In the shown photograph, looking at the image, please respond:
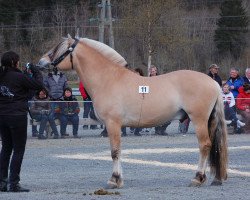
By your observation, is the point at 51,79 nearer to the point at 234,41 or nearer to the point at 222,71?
the point at 222,71

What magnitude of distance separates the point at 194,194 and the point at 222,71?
163 feet

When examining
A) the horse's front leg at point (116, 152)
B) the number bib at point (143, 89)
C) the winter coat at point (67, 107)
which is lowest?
the winter coat at point (67, 107)

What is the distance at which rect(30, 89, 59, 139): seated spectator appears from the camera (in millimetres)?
22562

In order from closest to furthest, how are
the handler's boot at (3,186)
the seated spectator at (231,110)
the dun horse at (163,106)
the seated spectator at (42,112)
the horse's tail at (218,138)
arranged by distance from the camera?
the handler's boot at (3,186)
the dun horse at (163,106)
the horse's tail at (218,138)
the seated spectator at (42,112)
the seated spectator at (231,110)

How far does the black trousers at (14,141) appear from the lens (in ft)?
41.7

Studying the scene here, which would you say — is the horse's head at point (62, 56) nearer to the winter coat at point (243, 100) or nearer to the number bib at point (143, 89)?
the number bib at point (143, 89)

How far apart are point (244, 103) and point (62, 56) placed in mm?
11230

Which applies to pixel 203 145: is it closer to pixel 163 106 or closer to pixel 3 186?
pixel 163 106

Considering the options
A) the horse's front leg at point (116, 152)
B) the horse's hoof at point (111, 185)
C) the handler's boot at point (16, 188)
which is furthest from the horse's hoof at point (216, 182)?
the handler's boot at point (16, 188)

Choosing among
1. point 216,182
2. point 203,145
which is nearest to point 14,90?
point 203,145

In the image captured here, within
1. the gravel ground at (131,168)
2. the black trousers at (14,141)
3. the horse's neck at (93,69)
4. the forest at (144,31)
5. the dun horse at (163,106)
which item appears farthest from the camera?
→ the forest at (144,31)

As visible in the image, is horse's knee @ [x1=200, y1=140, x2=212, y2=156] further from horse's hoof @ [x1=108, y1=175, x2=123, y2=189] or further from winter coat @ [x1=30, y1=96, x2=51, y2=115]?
winter coat @ [x1=30, y1=96, x2=51, y2=115]

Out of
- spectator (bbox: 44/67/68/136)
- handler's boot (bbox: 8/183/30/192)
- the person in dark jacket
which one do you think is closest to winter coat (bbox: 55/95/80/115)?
spectator (bbox: 44/67/68/136)

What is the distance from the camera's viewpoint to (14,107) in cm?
Result: 1277
